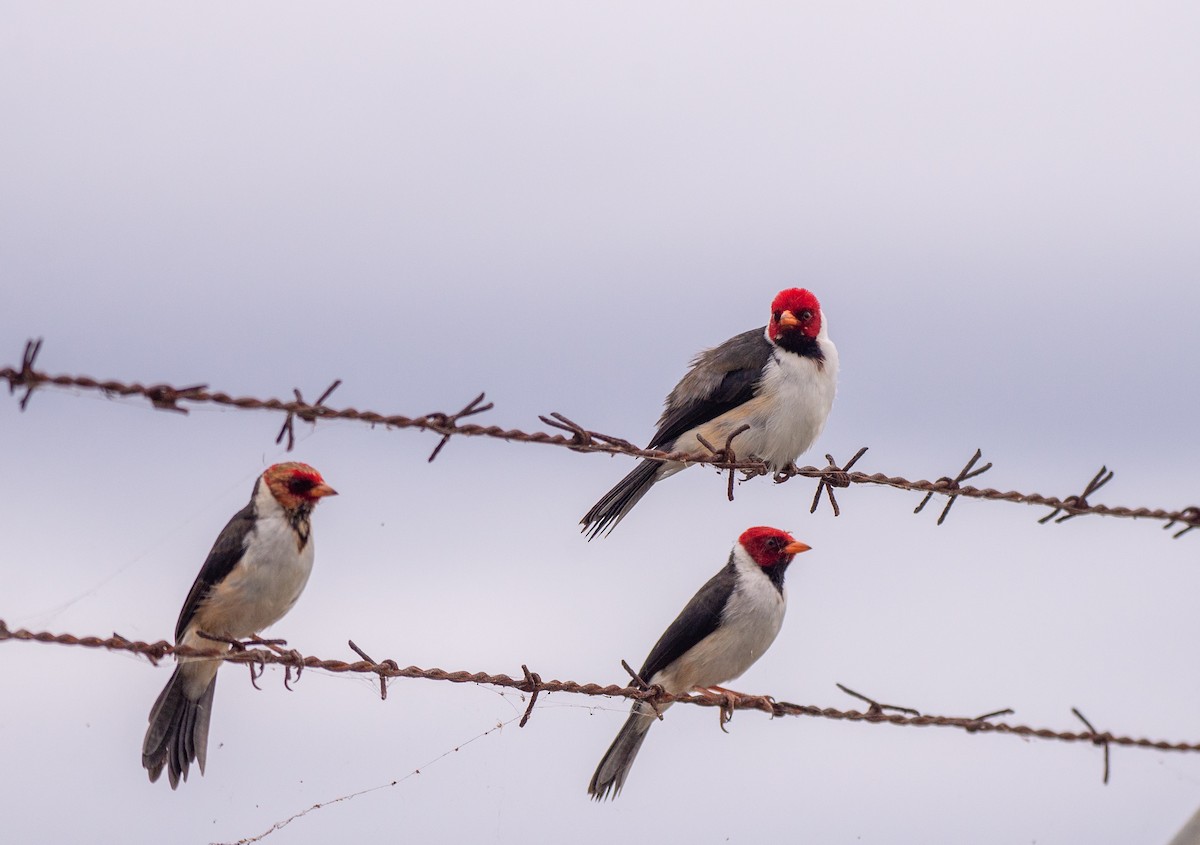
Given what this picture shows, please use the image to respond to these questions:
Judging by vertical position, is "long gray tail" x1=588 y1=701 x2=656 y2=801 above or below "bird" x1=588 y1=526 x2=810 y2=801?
below

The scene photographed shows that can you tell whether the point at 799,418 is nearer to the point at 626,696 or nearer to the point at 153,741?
the point at 626,696

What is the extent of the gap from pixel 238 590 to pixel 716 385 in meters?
2.67

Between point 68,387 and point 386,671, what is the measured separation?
1.54 metres

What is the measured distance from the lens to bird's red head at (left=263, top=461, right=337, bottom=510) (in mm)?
6523

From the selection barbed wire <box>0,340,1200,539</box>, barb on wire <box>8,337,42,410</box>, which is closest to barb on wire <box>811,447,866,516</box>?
barbed wire <box>0,340,1200,539</box>

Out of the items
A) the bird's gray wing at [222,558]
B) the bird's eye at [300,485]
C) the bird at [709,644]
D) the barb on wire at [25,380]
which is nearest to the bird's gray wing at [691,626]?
the bird at [709,644]

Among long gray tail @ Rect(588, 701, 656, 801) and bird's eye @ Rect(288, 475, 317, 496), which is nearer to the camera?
bird's eye @ Rect(288, 475, 317, 496)

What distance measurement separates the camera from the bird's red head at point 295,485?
6523 millimetres

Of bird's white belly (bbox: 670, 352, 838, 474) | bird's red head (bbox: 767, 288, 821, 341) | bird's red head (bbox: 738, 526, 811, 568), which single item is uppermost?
bird's red head (bbox: 767, 288, 821, 341)

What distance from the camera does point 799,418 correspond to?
24.7ft

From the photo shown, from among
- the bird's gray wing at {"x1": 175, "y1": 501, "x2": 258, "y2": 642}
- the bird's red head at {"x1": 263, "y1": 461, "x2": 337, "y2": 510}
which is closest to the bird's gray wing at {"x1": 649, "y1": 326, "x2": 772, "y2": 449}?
the bird's red head at {"x1": 263, "y1": 461, "x2": 337, "y2": 510}

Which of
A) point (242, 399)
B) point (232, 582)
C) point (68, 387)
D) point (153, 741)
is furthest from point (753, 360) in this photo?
point (68, 387)

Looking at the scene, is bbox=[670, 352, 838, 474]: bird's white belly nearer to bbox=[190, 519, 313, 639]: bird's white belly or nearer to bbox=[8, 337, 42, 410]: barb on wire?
bbox=[190, 519, 313, 639]: bird's white belly

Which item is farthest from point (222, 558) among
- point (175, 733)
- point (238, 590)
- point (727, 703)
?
point (727, 703)
